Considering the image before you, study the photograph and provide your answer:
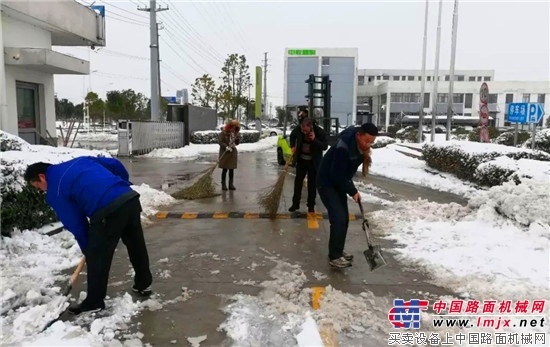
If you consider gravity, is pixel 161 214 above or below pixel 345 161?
below

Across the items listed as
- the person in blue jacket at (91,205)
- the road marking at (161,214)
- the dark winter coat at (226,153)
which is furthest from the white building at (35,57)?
the person in blue jacket at (91,205)

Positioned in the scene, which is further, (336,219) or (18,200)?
(18,200)

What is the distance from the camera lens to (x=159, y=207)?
7.89 meters

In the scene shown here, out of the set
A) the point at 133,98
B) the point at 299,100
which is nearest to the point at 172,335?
the point at 133,98

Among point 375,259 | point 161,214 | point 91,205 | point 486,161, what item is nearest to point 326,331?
point 375,259

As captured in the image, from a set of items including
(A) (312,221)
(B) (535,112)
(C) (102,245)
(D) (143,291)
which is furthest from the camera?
(B) (535,112)

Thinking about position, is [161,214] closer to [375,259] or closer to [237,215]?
[237,215]

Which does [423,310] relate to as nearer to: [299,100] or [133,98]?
[133,98]

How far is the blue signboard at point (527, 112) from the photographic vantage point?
10633mm

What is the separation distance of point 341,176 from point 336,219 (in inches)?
18.3

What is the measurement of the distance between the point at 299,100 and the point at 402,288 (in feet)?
234

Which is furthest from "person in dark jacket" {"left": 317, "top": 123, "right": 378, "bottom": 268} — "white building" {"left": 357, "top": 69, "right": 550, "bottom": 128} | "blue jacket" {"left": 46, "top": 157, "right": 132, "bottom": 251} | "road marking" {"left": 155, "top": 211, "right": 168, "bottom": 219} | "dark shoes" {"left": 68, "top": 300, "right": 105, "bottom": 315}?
"white building" {"left": 357, "top": 69, "right": 550, "bottom": 128}

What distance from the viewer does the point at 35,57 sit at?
12250mm

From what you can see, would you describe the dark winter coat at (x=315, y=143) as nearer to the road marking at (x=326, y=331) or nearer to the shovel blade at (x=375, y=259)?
the shovel blade at (x=375, y=259)
